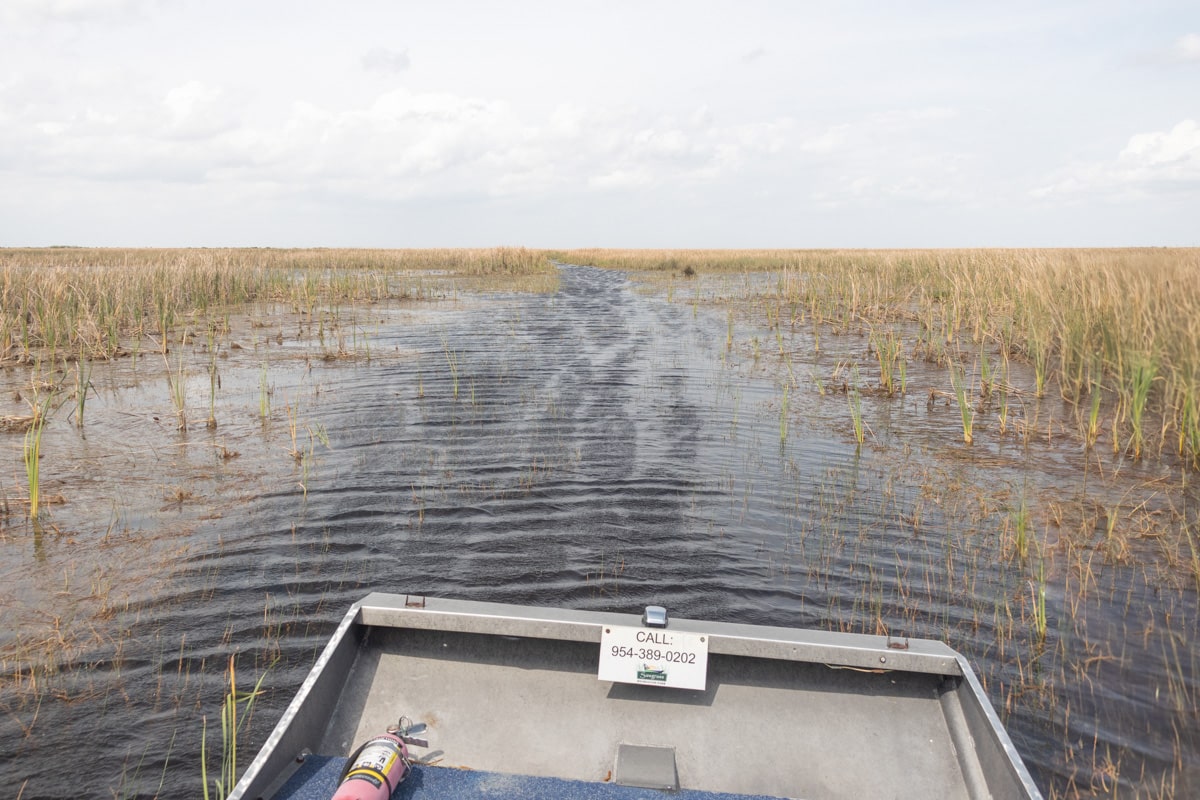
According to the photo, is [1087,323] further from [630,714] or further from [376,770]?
[376,770]

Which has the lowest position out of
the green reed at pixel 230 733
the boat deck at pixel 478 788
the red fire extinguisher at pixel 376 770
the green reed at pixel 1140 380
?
the green reed at pixel 230 733

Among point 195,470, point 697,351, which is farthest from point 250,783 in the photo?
point 697,351

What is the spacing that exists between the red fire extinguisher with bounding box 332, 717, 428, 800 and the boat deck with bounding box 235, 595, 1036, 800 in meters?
0.10

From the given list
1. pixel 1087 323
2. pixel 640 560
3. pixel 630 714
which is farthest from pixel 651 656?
pixel 1087 323

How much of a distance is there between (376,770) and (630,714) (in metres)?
1.01

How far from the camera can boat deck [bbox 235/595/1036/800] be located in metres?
3.04

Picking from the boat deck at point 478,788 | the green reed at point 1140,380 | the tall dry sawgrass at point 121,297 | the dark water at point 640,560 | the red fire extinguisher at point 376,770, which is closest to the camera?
the red fire extinguisher at point 376,770

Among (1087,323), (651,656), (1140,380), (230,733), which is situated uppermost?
(1087,323)

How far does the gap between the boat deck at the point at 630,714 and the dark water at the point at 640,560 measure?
2.73ft

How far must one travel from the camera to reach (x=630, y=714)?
132 inches

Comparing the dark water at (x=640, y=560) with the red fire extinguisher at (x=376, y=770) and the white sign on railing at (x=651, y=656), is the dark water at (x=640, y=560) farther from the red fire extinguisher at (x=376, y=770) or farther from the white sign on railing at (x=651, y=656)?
the white sign on railing at (x=651, y=656)

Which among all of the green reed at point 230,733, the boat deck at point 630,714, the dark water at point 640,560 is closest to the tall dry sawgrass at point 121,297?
the dark water at point 640,560

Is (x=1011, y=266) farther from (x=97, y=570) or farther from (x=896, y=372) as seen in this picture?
(x=97, y=570)

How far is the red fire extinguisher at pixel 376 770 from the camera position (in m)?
2.74
